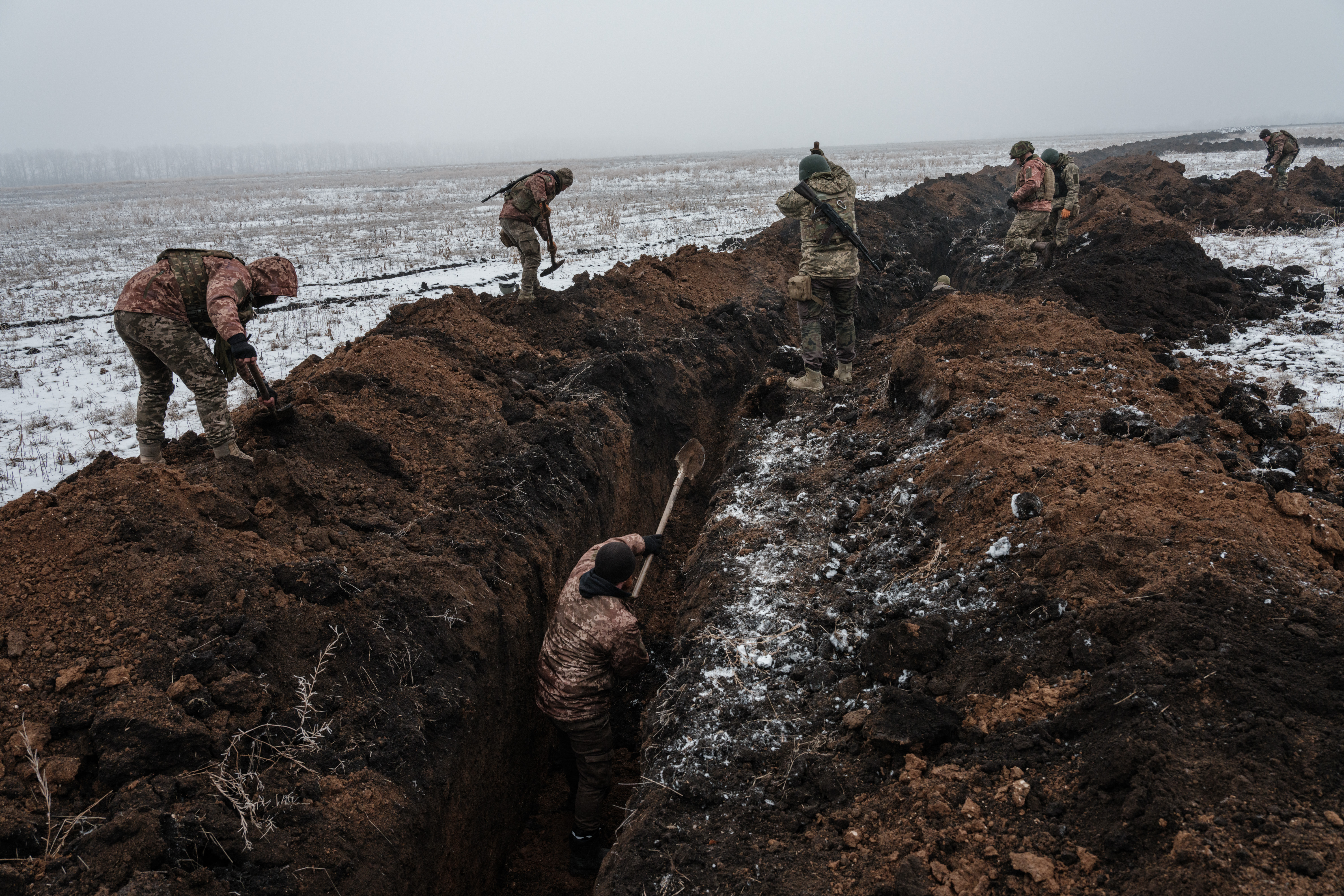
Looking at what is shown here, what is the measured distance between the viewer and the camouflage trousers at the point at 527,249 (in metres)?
8.51

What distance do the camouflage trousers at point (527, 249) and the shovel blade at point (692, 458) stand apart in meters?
3.54

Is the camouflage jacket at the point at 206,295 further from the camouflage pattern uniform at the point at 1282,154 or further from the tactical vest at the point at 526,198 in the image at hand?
the camouflage pattern uniform at the point at 1282,154

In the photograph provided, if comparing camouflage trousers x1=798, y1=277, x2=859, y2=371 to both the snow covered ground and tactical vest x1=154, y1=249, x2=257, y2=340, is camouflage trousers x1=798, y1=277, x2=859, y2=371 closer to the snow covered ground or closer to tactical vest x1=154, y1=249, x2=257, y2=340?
the snow covered ground

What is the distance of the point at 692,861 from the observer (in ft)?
9.25

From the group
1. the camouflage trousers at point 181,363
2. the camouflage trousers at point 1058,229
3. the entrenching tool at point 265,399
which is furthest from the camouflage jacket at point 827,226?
the camouflage trousers at point 1058,229

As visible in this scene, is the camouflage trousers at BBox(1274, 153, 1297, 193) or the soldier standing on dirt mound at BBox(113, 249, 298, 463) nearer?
the soldier standing on dirt mound at BBox(113, 249, 298, 463)

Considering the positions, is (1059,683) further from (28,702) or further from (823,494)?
(28,702)

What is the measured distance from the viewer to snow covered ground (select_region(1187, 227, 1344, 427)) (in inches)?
226

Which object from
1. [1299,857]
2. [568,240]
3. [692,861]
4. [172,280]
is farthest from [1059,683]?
[568,240]

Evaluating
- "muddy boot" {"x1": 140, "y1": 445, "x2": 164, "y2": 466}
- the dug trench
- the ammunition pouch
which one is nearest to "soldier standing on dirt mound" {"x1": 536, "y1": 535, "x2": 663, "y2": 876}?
the dug trench

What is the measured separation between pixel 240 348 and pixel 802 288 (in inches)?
196

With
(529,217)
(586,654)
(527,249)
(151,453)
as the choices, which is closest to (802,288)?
(527,249)

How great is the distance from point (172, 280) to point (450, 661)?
304 cm

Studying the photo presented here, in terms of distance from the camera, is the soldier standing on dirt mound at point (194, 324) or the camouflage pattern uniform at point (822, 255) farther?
the camouflage pattern uniform at point (822, 255)
